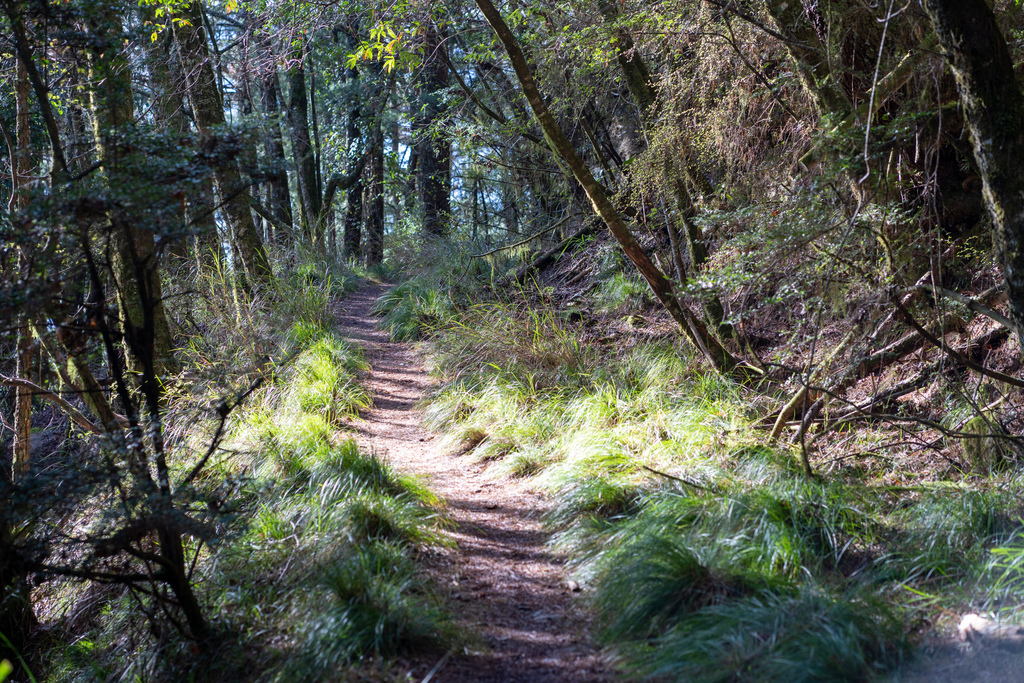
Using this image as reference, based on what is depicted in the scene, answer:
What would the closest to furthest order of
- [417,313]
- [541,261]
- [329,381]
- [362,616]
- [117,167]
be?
[362,616], [117,167], [329,381], [417,313], [541,261]

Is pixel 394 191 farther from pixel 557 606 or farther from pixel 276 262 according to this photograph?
pixel 557 606

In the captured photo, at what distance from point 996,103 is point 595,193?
242cm

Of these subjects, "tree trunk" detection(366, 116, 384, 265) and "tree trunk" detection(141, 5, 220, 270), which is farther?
"tree trunk" detection(366, 116, 384, 265)

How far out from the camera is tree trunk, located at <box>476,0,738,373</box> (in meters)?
4.57

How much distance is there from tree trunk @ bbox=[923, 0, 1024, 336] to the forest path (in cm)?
255

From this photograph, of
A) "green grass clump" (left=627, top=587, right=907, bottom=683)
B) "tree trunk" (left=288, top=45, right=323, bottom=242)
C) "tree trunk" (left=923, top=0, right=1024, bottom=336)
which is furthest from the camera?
"tree trunk" (left=288, top=45, right=323, bottom=242)

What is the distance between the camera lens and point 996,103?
9.73 feet

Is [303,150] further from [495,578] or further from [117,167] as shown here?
[495,578]

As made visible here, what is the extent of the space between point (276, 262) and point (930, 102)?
8495 millimetres

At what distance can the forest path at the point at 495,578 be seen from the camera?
251 centimetres

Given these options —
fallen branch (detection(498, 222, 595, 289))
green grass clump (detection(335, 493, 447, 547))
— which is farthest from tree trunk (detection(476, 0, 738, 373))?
fallen branch (detection(498, 222, 595, 289))

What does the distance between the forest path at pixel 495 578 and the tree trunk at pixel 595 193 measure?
Answer: 72.0 inches

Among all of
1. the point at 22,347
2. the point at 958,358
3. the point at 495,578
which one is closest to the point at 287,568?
the point at 495,578

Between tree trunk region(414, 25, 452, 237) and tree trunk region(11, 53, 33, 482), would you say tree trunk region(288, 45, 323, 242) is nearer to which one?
tree trunk region(414, 25, 452, 237)
